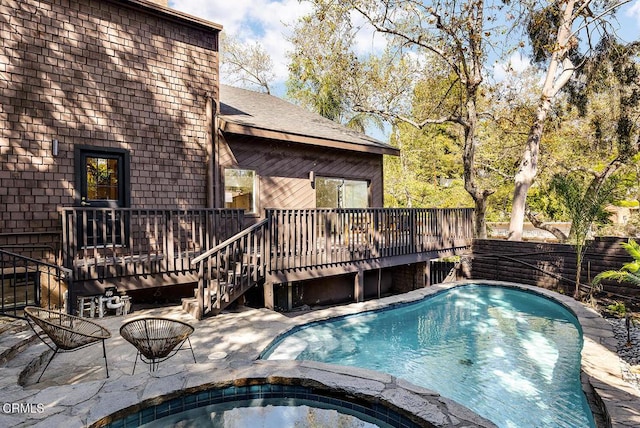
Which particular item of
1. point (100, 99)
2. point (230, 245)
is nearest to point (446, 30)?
point (230, 245)

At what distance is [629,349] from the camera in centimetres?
492

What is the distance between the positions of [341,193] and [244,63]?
54.4 ft

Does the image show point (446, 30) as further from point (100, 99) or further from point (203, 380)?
Answer: point (203, 380)

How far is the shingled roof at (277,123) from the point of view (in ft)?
26.5

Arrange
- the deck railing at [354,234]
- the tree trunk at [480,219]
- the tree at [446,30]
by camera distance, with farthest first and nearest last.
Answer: the tree trunk at [480,219]
the tree at [446,30]
the deck railing at [354,234]

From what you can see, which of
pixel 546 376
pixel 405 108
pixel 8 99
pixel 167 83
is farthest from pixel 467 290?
pixel 405 108

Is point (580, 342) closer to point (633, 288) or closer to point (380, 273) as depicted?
point (633, 288)

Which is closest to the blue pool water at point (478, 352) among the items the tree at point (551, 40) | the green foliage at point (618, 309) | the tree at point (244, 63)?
the green foliage at point (618, 309)

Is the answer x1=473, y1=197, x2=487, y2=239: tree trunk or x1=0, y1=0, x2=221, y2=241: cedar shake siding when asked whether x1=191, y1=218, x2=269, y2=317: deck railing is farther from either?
x1=473, y1=197, x2=487, y2=239: tree trunk

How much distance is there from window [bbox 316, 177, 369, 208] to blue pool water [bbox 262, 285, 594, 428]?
3.76 meters

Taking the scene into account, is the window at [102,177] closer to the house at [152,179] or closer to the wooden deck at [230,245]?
the house at [152,179]

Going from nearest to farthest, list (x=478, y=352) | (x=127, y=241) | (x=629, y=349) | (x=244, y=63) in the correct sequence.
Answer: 1. (x=629, y=349)
2. (x=478, y=352)
3. (x=127, y=241)
4. (x=244, y=63)

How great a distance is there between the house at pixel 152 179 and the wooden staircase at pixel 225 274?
0.09 feet

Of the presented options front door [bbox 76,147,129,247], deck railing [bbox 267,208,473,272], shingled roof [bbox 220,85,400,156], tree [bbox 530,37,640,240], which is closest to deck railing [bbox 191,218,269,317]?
deck railing [bbox 267,208,473,272]
